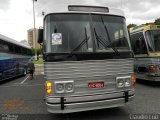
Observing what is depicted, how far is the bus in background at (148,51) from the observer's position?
11.7 meters

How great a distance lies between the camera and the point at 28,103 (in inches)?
354

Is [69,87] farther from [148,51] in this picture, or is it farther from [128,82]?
[148,51]

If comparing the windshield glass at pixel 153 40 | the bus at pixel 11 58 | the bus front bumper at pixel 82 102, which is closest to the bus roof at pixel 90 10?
the bus front bumper at pixel 82 102

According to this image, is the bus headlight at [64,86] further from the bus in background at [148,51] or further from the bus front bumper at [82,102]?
the bus in background at [148,51]

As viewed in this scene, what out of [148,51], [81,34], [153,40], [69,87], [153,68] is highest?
[153,40]

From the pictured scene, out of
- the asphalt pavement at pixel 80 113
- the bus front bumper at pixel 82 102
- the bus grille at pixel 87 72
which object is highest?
the bus grille at pixel 87 72

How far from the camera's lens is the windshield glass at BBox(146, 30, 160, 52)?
466 inches

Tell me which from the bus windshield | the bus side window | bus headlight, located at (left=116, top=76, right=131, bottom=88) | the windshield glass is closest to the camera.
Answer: the bus windshield

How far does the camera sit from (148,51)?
11977 millimetres

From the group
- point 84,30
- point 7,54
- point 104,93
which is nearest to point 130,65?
point 104,93

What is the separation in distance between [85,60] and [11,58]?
42.3 feet

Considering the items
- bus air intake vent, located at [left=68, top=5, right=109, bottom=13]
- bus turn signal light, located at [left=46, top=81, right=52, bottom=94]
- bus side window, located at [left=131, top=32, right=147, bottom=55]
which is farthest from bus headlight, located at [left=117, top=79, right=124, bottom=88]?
bus side window, located at [left=131, top=32, right=147, bottom=55]

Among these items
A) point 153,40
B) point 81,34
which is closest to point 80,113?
point 81,34

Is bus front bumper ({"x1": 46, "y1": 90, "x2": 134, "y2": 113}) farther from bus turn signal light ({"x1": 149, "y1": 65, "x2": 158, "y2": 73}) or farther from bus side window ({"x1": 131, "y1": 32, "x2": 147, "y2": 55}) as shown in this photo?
bus side window ({"x1": 131, "y1": 32, "x2": 147, "y2": 55})
